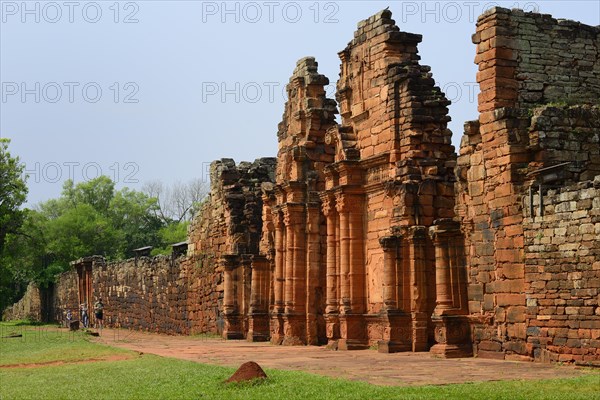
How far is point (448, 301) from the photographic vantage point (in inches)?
739

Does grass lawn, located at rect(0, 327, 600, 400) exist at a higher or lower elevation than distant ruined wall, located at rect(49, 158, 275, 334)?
lower

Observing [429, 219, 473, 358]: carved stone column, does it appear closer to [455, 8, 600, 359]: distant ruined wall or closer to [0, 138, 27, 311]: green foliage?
[455, 8, 600, 359]: distant ruined wall

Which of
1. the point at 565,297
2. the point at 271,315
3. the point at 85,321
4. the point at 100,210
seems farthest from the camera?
the point at 100,210

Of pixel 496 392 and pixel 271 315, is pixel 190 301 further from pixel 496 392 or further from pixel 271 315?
pixel 496 392

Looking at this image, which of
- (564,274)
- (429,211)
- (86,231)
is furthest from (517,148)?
(86,231)

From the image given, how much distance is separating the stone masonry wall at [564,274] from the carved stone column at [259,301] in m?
12.7

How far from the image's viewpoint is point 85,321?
44.4 meters

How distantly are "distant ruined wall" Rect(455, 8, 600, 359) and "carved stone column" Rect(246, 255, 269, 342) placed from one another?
35.1 feet

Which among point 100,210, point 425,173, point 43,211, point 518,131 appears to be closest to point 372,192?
point 425,173

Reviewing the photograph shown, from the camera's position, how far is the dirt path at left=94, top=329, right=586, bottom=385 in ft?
44.9

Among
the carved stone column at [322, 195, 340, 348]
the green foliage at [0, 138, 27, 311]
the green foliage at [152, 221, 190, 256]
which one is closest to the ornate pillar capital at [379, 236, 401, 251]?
the carved stone column at [322, 195, 340, 348]

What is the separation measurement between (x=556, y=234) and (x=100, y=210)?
7720cm

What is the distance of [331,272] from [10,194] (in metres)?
33.4

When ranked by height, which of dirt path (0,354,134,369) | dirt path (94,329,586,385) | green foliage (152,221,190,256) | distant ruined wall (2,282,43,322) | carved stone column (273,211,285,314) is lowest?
dirt path (0,354,134,369)
